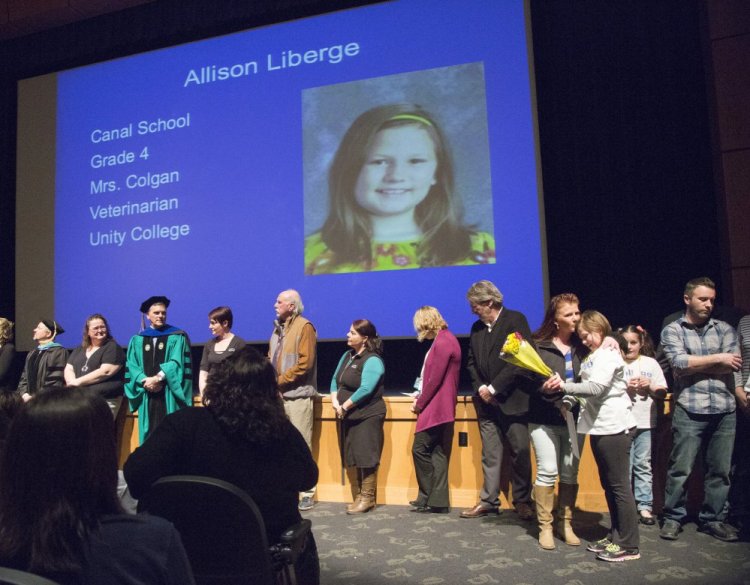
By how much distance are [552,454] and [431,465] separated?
3.44ft

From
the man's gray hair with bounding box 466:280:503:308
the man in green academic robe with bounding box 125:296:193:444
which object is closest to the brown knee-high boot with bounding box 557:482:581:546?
the man's gray hair with bounding box 466:280:503:308

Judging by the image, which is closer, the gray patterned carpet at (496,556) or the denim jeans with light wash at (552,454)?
the gray patterned carpet at (496,556)

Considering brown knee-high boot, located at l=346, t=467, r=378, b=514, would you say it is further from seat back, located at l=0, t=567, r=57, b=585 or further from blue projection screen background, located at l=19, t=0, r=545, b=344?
seat back, located at l=0, t=567, r=57, b=585

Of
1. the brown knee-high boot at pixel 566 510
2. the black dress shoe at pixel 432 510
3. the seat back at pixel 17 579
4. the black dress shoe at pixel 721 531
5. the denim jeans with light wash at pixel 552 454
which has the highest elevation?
the seat back at pixel 17 579

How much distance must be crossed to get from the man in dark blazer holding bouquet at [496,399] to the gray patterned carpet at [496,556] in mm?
154

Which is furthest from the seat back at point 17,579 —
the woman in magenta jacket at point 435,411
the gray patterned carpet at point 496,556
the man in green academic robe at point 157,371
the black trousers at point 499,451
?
the man in green academic robe at point 157,371

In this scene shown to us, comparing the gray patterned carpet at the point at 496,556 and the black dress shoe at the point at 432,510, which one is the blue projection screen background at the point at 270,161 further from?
the gray patterned carpet at the point at 496,556

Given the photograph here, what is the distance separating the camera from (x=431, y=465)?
415 centimetres

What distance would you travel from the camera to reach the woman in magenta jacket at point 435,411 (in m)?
4.09

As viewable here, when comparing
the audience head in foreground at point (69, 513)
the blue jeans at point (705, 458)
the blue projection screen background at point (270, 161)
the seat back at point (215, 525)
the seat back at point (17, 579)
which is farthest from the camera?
the blue projection screen background at point (270, 161)

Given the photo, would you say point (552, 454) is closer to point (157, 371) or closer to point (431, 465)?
point (431, 465)

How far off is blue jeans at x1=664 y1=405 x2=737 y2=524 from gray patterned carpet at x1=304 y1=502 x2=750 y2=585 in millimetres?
149

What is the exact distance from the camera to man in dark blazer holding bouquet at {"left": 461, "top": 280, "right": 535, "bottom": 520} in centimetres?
362

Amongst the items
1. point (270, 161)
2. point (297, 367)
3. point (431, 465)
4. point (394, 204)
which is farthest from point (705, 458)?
point (270, 161)
